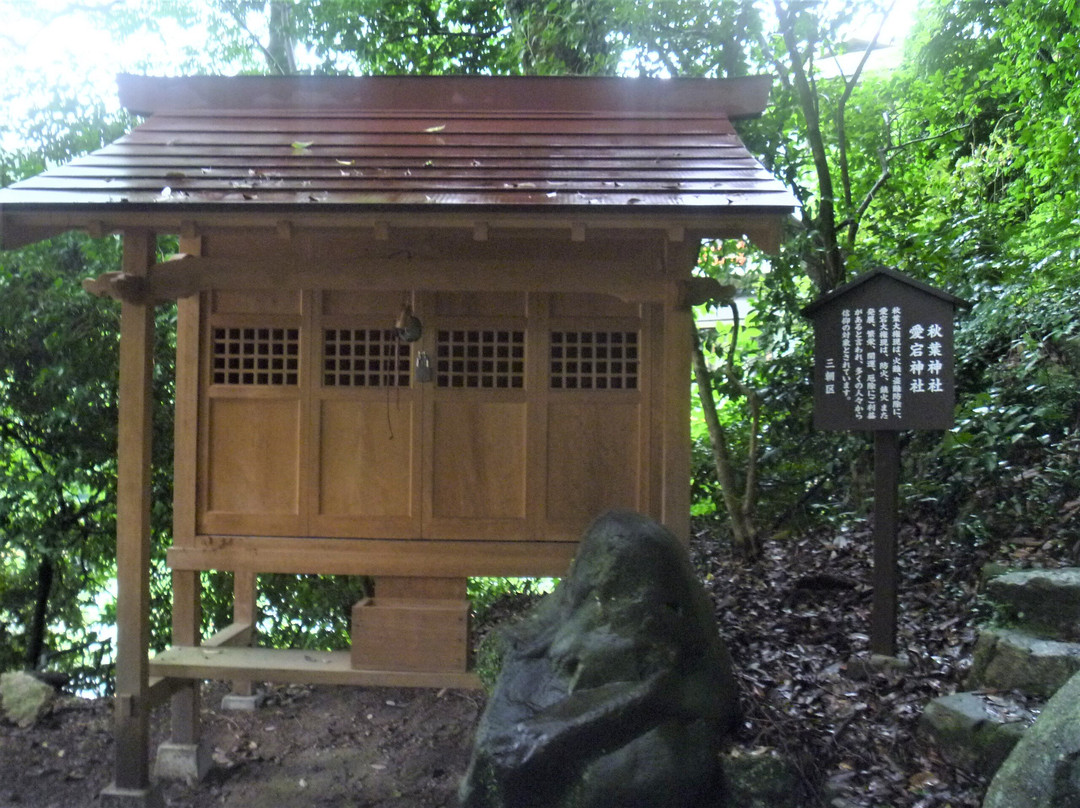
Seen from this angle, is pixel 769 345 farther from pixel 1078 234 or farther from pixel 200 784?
pixel 200 784

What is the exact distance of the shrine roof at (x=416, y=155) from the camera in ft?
14.6

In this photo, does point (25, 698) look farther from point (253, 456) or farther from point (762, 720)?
point (762, 720)

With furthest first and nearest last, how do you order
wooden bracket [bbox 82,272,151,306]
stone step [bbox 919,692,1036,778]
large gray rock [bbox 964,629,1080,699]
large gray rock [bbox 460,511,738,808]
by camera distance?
wooden bracket [bbox 82,272,151,306]
large gray rock [bbox 964,629,1080,699]
stone step [bbox 919,692,1036,778]
large gray rock [bbox 460,511,738,808]

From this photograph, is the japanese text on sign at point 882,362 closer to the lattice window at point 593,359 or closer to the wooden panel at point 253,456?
the lattice window at point 593,359

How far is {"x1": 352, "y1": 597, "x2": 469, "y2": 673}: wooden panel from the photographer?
201 inches

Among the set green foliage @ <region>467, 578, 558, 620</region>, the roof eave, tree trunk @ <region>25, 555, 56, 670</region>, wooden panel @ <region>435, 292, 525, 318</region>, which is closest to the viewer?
the roof eave

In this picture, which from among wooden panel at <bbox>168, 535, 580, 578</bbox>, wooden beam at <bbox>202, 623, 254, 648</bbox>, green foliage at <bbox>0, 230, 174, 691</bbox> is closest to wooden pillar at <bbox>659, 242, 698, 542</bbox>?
wooden panel at <bbox>168, 535, 580, 578</bbox>

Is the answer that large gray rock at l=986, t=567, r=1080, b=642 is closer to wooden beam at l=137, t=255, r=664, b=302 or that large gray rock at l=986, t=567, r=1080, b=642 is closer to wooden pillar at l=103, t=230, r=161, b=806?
wooden beam at l=137, t=255, r=664, b=302

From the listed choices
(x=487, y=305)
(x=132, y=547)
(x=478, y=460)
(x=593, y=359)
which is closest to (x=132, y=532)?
(x=132, y=547)

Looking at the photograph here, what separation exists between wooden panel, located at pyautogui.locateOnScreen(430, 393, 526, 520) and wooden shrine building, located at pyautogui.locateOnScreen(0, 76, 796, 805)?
13 mm

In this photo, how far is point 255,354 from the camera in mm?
5426

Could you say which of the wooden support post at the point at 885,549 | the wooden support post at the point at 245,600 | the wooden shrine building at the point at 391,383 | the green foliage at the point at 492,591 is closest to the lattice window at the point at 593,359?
the wooden shrine building at the point at 391,383

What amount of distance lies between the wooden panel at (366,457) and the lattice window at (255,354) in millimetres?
349

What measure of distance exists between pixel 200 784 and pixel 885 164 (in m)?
7.79
